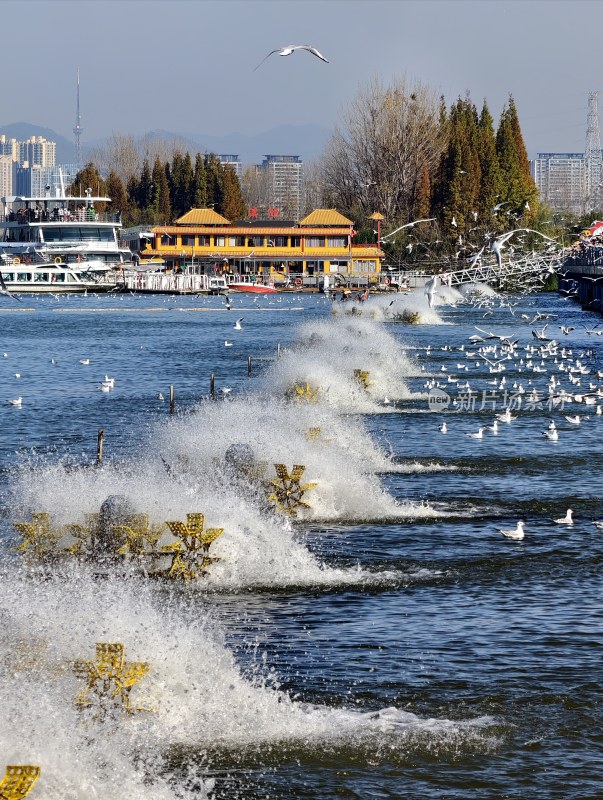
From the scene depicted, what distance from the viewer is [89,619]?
60.6ft

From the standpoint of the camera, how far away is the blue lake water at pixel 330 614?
52.5ft

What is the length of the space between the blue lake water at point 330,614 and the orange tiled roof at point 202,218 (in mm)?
131099

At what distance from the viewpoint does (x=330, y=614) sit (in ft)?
72.4

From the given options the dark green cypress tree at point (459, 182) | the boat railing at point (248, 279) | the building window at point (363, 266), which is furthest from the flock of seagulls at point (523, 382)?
the boat railing at point (248, 279)

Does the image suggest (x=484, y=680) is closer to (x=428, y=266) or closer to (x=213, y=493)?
(x=213, y=493)

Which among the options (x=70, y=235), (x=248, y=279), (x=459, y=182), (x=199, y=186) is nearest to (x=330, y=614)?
(x=459, y=182)

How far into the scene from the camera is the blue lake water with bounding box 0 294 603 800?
1602 centimetres

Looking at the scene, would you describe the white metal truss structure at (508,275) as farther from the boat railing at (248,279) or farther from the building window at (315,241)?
the boat railing at (248,279)

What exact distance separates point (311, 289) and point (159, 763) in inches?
5958

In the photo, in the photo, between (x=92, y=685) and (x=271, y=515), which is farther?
(x=271, y=515)

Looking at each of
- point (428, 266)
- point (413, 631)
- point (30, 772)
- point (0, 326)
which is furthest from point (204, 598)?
point (428, 266)

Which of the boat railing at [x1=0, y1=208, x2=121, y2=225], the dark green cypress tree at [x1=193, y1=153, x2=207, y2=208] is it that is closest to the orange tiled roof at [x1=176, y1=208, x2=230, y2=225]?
the boat railing at [x1=0, y1=208, x2=121, y2=225]

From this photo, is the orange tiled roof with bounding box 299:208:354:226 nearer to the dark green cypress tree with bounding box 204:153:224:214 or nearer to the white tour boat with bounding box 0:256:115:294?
the dark green cypress tree with bounding box 204:153:224:214

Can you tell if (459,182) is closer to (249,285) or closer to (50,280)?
(249,285)
